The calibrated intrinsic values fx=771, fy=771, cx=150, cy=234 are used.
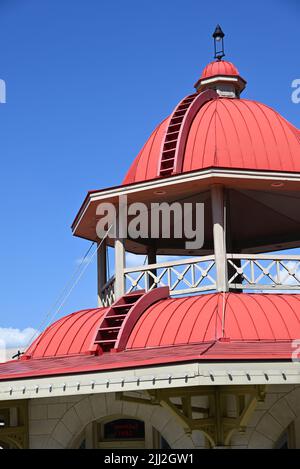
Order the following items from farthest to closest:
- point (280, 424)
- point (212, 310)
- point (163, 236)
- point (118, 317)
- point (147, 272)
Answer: point (163, 236), point (147, 272), point (118, 317), point (212, 310), point (280, 424)

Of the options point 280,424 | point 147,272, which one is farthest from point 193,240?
point 280,424

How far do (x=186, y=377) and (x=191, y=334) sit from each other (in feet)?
8.42

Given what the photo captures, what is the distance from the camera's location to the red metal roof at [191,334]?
13633 millimetres

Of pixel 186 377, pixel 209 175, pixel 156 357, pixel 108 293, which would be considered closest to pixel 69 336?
pixel 108 293

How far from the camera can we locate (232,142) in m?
18.5

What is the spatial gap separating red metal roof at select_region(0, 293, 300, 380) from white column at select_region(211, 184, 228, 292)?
63cm

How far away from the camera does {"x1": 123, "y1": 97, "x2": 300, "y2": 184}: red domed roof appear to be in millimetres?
→ 18203

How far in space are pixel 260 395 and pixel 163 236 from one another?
37.8 ft

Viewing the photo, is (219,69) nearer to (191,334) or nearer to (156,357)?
(191,334)

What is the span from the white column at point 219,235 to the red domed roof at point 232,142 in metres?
0.83

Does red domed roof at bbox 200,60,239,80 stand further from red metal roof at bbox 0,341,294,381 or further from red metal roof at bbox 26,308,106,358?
red metal roof at bbox 0,341,294,381

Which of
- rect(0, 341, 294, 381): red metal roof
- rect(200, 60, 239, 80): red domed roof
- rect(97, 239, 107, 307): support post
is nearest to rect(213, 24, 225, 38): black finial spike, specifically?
rect(200, 60, 239, 80): red domed roof

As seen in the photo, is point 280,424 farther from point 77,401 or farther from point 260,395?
point 77,401

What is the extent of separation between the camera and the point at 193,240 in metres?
25.0
